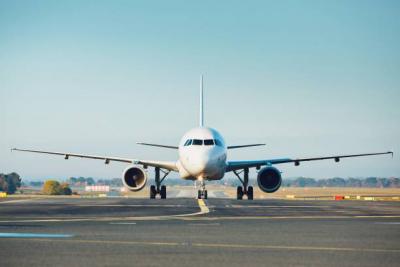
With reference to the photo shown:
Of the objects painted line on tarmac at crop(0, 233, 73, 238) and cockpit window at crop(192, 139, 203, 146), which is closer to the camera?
painted line on tarmac at crop(0, 233, 73, 238)

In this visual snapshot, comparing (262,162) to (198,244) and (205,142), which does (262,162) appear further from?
(198,244)

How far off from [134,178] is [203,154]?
7148 millimetres

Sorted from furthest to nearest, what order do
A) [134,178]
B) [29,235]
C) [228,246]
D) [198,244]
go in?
[134,178] < [29,235] < [198,244] < [228,246]

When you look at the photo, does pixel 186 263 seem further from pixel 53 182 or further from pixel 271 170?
pixel 53 182

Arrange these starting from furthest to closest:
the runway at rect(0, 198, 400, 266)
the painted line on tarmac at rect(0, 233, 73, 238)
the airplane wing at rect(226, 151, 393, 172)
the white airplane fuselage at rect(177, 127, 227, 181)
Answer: the airplane wing at rect(226, 151, 393, 172), the white airplane fuselage at rect(177, 127, 227, 181), the painted line on tarmac at rect(0, 233, 73, 238), the runway at rect(0, 198, 400, 266)

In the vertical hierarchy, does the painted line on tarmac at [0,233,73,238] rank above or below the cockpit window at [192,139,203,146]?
below

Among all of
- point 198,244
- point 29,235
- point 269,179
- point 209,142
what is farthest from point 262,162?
point 198,244

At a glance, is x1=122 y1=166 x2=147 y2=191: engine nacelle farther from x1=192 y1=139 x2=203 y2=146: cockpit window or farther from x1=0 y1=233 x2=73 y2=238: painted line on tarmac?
x1=0 y1=233 x2=73 y2=238: painted line on tarmac

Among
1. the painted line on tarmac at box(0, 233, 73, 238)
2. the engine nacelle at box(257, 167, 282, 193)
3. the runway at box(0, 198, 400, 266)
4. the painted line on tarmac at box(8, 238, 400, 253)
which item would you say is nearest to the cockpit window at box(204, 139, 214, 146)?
the engine nacelle at box(257, 167, 282, 193)

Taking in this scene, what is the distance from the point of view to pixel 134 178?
41844mm

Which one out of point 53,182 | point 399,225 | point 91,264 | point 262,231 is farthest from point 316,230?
point 53,182

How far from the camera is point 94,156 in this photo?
42156 mm

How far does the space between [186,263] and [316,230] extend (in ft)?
21.4

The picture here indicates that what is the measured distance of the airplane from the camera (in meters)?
36.7
